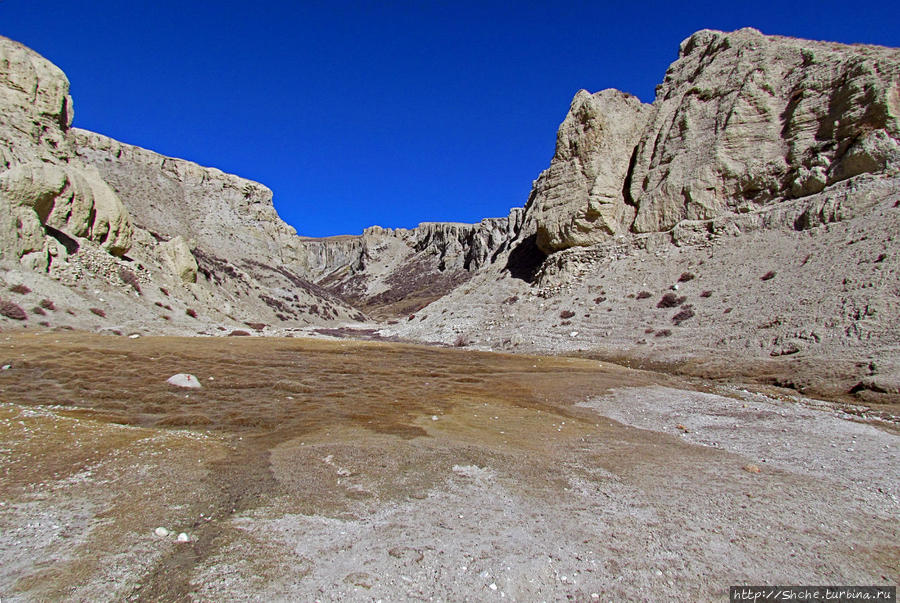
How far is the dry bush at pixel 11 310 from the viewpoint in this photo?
26375 mm

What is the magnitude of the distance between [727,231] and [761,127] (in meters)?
9.95

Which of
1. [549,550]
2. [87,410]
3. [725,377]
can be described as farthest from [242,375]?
[725,377]

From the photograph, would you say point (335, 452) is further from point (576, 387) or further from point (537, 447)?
point (576, 387)

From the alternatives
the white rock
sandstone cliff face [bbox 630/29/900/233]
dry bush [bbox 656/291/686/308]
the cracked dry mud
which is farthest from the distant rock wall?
the white rock

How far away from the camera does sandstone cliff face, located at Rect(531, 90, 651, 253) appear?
3984 centimetres

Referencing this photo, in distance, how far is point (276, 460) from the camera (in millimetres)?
7730

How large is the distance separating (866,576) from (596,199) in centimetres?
3795

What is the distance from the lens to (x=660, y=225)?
122ft

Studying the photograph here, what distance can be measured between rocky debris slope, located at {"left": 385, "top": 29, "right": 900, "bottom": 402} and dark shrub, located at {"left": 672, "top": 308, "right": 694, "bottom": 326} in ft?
0.40

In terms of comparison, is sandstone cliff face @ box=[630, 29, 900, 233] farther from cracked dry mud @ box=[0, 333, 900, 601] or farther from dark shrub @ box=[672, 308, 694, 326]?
cracked dry mud @ box=[0, 333, 900, 601]

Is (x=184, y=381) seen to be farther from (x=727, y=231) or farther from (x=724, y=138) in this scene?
(x=724, y=138)

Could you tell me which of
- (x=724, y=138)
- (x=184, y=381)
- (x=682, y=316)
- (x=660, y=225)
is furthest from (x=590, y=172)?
(x=184, y=381)

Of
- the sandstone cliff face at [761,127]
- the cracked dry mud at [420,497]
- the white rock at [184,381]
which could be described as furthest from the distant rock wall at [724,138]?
the white rock at [184,381]

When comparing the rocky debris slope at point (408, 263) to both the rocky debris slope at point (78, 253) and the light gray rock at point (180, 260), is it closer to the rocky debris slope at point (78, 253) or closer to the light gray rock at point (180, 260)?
the rocky debris slope at point (78, 253)
